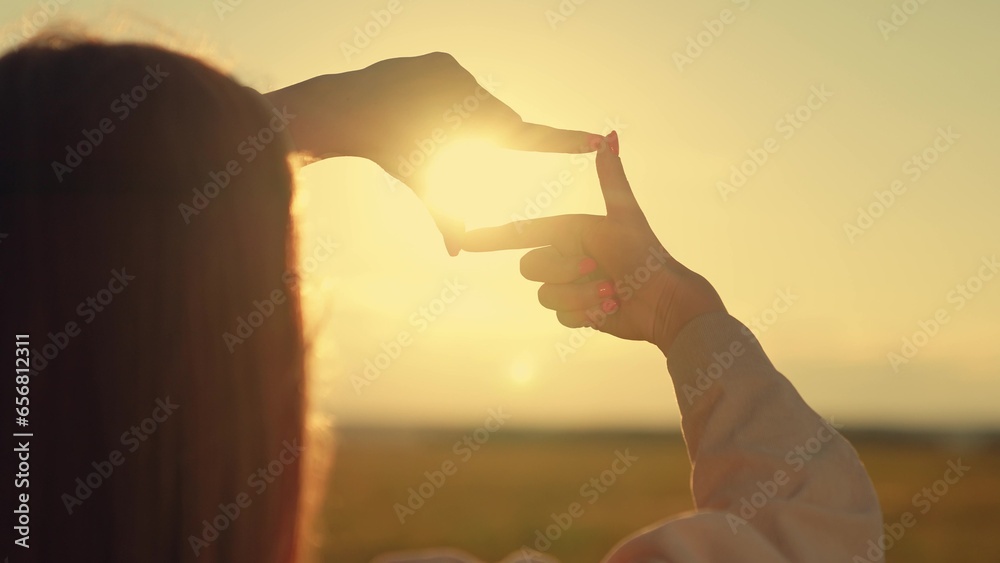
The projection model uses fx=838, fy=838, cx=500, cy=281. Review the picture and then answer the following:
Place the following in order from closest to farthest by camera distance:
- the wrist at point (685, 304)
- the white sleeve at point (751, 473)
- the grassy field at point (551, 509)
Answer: the white sleeve at point (751, 473), the wrist at point (685, 304), the grassy field at point (551, 509)

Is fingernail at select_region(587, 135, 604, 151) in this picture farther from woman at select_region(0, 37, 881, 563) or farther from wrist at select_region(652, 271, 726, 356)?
woman at select_region(0, 37, 881, 563)

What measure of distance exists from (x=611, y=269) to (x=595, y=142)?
1.15ft

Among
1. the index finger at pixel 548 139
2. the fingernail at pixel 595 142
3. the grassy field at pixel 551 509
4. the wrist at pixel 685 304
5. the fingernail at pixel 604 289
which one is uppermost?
the fingernail at pixel 595 142

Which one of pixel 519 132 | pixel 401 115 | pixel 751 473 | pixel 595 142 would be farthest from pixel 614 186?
pixel 751 473

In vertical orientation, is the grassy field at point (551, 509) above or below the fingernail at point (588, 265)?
below

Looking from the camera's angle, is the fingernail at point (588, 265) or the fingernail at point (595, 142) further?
the fingernail at point (588, 265)

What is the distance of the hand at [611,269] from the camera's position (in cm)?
205

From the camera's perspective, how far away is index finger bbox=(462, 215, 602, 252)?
2.13m

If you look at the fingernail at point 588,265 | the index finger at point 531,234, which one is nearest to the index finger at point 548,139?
the index finger at point 531,234

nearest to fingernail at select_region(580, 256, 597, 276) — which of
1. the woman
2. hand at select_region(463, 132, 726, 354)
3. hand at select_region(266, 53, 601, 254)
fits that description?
hand at select_region(463, 132, 726, 354)

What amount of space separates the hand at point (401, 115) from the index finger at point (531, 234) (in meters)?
0.19

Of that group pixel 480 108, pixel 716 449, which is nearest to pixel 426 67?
pixel 480 108

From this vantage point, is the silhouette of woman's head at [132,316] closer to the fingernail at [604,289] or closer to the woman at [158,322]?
the woman at [158,322]

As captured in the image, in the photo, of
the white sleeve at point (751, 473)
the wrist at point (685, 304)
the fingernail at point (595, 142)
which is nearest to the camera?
the white sleeve at point (751, 473)
